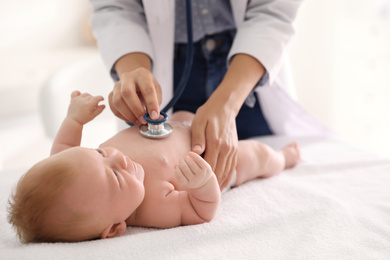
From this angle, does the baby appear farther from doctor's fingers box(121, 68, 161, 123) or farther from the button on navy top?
the button on navy top

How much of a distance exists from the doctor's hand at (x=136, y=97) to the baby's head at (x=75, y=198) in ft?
0.41

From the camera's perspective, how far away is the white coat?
1148 millimetres

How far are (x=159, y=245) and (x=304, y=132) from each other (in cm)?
87

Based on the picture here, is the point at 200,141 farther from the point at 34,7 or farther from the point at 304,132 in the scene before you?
the point at 34,7

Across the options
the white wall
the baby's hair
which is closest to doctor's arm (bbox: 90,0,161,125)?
the baby's hair

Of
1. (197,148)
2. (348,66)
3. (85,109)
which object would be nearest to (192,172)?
(197,148)

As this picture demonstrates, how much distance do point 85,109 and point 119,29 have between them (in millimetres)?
322

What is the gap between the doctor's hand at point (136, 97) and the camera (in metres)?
0.90

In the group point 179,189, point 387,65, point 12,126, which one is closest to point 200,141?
point 179,189

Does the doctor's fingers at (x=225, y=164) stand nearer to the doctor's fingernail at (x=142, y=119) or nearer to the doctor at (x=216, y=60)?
the doctor at (x=216, y=60)

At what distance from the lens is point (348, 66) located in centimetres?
259

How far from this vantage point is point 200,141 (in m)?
0.96

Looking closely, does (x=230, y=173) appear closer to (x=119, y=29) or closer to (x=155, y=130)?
(x=155, y=130)

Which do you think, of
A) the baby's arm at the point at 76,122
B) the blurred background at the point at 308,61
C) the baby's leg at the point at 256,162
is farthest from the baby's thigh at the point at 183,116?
the blurred background at the point at 308,61
